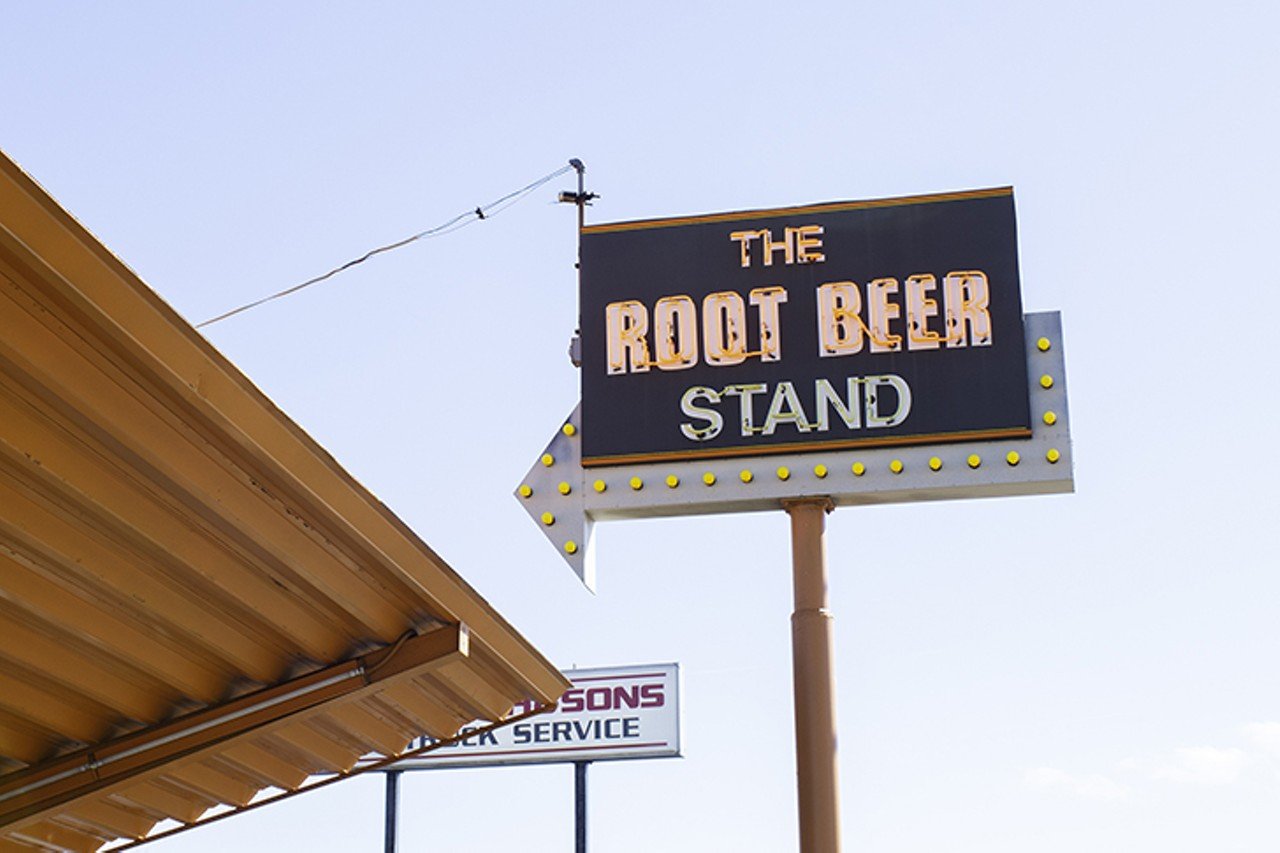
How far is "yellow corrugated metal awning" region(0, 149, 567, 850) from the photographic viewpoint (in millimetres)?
6715

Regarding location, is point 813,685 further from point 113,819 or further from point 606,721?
point 606,721

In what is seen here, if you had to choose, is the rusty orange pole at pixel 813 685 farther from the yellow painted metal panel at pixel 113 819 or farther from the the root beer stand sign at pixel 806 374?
the yellow painted metal panel at pixel 113 819

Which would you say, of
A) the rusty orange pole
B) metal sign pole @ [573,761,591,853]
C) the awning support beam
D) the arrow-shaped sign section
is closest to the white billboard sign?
metal sign pole @ [573,761,591,853]

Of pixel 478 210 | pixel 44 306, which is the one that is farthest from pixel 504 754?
pixel 44 306

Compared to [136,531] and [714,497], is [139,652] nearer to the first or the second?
[136,531]

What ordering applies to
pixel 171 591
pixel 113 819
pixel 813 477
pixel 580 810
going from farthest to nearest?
pixel 580 810
pixel 813 477
pixel 113 819
pixel 171 591

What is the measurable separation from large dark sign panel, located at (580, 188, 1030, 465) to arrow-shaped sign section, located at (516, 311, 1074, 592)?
118 mm

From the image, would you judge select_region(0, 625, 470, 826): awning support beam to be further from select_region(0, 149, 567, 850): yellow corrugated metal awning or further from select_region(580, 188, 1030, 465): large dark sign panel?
select_region(580, 188, 1030, 465): large dark sign panel

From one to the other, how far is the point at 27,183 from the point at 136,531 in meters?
2.45

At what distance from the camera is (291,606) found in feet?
30.2

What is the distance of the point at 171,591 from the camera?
8781 millimetres

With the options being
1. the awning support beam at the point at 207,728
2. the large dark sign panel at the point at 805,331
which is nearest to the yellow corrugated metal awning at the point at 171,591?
the awning support beam at the point at 207,728

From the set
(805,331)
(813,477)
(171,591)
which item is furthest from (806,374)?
(171,591)

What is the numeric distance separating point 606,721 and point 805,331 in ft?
35.4
